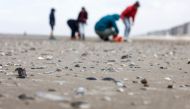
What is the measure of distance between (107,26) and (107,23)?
172 mm

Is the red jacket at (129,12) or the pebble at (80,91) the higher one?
the red jacket at (129,12)

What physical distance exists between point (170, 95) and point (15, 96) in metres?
1.36

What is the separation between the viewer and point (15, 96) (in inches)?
162

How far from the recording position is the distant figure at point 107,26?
21.1 metres

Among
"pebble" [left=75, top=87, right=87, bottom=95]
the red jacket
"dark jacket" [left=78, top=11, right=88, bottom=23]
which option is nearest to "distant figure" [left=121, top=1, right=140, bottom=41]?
the red jacket

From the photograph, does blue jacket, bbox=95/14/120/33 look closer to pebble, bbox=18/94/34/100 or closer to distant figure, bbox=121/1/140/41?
distant figure, bbox=121/1/140/41

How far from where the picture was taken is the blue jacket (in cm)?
2104

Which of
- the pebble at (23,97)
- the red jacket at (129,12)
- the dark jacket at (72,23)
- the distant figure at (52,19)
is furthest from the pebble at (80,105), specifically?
the distant figure at (52,19)

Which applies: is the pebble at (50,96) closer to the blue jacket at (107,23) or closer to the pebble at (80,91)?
the pebble at (80,91)

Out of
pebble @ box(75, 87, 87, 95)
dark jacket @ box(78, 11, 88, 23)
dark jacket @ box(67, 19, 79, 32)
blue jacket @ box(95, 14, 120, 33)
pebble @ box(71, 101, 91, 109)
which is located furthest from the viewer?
dark jacket @ box(67, 19, 79, 32)

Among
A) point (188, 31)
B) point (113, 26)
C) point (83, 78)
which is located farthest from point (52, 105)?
point (188, 31)

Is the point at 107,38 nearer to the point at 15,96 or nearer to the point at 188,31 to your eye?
the point at 15,96

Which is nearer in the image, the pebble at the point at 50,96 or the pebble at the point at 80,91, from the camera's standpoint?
the pebble at the point at 50,96

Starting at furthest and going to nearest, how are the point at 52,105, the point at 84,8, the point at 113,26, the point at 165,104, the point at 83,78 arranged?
the point at 84,8, the point at 113,26, the point at 83,78, the point at 165,104, the point at 52,105
